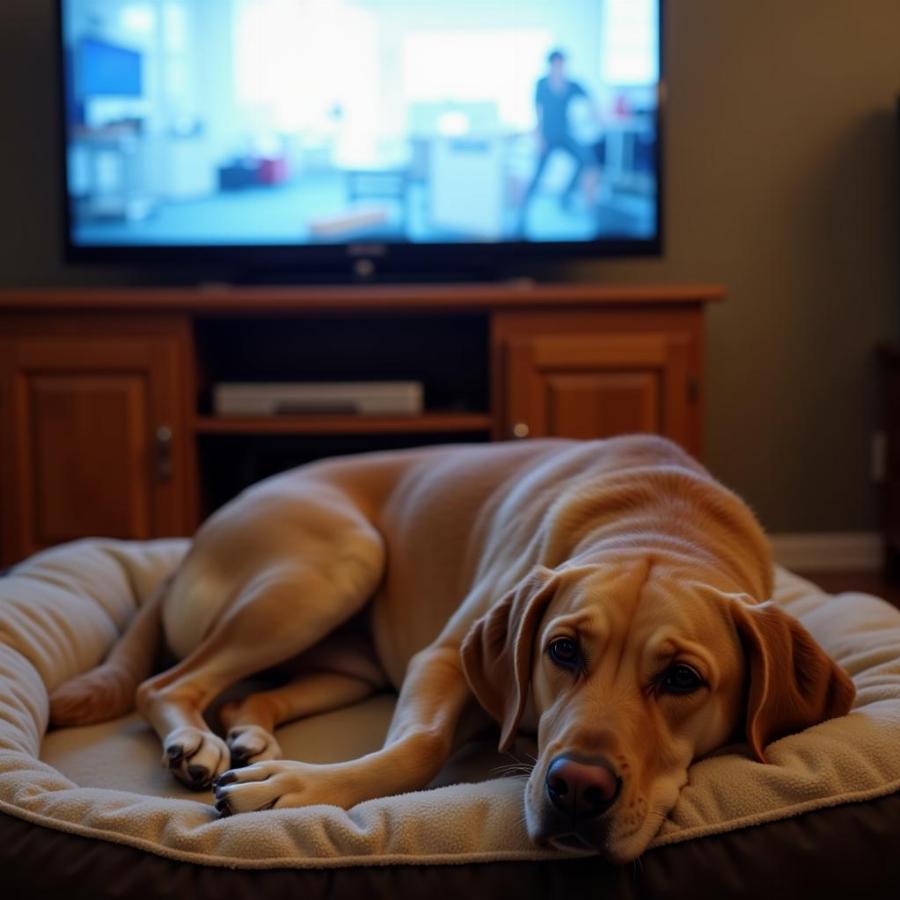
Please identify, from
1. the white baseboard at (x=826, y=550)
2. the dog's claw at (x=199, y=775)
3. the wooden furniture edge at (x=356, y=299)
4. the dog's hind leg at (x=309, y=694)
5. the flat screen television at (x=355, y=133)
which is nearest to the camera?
the dog's claw at (x=199, y=775)

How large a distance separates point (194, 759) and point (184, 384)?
2079mm

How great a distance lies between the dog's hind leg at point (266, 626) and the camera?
1.87 metres

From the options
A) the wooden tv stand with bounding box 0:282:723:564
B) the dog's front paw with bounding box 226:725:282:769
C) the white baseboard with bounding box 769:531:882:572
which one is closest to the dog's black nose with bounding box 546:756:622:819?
the dog's front paw with bounding box 226:725:282:769

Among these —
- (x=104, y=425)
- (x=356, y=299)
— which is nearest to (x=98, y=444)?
(x=104, y=425)

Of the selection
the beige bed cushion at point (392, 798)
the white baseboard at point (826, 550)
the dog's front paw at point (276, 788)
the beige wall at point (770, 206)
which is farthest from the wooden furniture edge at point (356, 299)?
the dog's front paw at point (276, 788)

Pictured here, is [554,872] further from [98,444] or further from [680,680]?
[98,444]

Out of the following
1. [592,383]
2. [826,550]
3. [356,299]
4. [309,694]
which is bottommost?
[826,550]

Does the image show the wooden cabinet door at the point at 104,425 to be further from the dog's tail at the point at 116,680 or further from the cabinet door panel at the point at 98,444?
the dog's tail at the point at 116,680

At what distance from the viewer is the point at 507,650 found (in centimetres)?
156

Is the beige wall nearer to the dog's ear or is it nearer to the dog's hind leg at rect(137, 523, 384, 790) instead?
the dog's hind leg at rect(137, 523, 384, 790)

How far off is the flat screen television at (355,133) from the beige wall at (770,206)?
299mm

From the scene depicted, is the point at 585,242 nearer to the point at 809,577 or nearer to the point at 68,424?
the point at 809,577

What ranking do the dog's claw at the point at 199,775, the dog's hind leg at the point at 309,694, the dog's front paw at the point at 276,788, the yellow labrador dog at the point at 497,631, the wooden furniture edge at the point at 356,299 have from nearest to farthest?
the yellow labrador dog at the point at 497,631 → the dog's front paw at the point at 276,788 → the dog's claw at the point at 199,775 → the dog's hind leg at the point at 309,694 → the wooden furniture edge at the point at 356,299

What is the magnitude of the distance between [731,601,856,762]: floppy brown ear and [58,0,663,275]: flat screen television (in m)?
2.63
